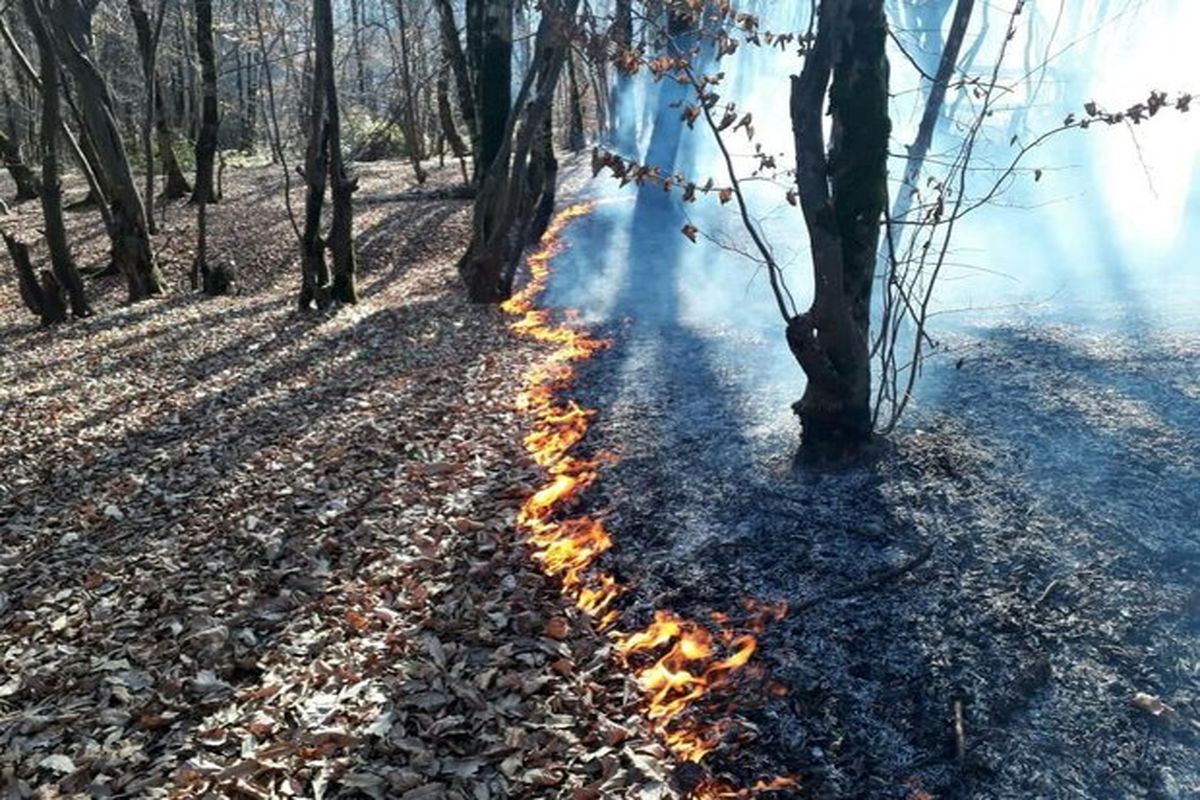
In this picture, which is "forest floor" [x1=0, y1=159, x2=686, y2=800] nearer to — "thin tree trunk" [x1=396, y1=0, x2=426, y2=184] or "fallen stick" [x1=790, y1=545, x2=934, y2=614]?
"fallen stick" [x1=790, y1=545, x2=934, y2=614]

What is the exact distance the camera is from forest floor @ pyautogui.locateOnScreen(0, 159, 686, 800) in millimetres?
3598

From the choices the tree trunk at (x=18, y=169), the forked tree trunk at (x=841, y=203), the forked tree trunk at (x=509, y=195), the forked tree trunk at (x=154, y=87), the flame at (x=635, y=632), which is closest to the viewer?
the flame at (x=635, y=632)

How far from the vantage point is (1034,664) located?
12.5ft

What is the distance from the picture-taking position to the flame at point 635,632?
12.2 ft

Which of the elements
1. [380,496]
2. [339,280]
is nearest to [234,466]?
[380,496]

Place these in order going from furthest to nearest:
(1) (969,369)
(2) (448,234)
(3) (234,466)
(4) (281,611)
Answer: (2) (448,234)
(1) (969,369)
(3) (234,466)
(4) (281,611)

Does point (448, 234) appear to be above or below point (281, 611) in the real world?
above

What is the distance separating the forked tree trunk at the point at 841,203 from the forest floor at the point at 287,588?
7.52ft

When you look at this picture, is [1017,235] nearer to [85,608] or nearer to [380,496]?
[380,496]

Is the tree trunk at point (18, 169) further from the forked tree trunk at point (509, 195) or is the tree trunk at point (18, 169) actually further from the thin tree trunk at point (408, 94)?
the forked tree trunk at point (509, 195)

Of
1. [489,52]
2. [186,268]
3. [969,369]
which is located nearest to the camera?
[969,369]

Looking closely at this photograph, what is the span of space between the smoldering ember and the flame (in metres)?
0.02

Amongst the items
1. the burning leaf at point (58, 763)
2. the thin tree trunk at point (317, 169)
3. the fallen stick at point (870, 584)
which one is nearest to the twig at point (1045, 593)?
the fallen stick at point (870, 584)

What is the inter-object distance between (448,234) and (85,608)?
11.6 metres
